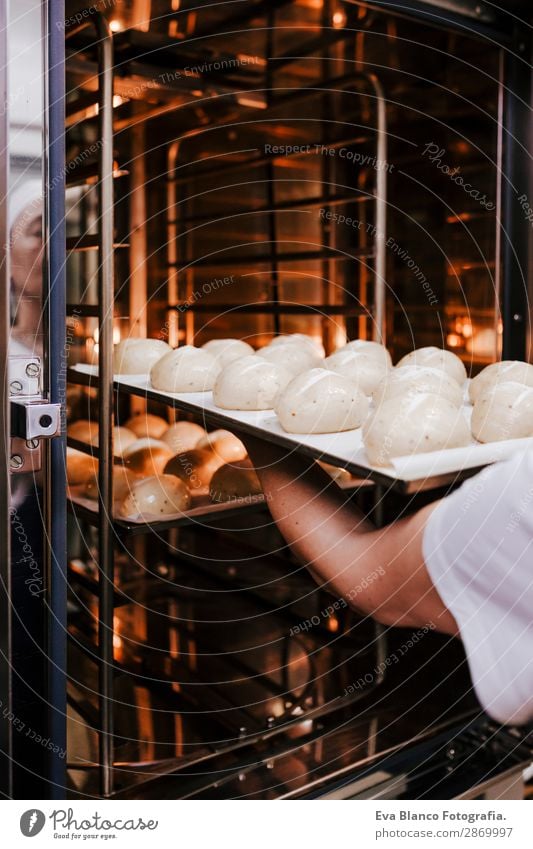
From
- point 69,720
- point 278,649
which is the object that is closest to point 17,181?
point 69,720

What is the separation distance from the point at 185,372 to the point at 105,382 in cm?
17

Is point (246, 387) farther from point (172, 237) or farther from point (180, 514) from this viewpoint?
point (172, 237)

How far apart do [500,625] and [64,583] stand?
0.47m

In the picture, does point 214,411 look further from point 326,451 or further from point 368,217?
point 368,217

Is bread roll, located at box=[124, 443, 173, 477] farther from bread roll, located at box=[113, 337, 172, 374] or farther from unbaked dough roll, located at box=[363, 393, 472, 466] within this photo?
unbaked dough roll, located at box=[363, 393, 472, 466]

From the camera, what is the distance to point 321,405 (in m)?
1.03

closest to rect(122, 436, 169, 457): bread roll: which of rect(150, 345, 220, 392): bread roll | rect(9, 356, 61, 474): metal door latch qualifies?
rect(150, 345, 220, 392): bread roll

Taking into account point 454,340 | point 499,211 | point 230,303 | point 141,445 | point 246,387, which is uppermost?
point 499,211

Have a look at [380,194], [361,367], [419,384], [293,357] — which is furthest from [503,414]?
[380,194]

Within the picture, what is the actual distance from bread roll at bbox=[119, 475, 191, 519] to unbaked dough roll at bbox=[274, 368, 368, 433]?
1.26ft

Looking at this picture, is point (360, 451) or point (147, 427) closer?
point (360, 451)

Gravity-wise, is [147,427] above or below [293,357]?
below

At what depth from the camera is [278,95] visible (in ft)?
5.91

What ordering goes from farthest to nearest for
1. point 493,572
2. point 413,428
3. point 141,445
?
point 141,445, point 413,428, point 493,572
